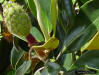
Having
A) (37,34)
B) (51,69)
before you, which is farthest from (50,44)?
(37,34)

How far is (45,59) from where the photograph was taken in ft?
2.88

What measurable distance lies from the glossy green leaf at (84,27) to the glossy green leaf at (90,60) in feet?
0.16

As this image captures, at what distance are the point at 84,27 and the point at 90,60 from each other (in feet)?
0.38

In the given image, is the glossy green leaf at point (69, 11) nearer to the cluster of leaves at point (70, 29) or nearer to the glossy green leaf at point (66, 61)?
the cluster of leaves at point (70, 29)

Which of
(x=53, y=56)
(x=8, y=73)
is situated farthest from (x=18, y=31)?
(x=8, y=73)

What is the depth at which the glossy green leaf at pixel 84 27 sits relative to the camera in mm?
780

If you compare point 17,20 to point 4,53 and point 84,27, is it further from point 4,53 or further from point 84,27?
point 4,53

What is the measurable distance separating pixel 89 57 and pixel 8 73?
1.99 feet

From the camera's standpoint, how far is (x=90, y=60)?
0.83m

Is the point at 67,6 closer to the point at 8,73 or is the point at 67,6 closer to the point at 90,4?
the point at 90,4

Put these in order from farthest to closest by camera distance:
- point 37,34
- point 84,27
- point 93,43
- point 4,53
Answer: point 4,53, point 37,34, point 84,27, point 93,43

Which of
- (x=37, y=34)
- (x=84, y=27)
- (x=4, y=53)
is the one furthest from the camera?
(x=4, y=53)

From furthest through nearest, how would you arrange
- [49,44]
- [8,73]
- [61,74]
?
1. [8,73]
2. [61,74]
3. [49,44]

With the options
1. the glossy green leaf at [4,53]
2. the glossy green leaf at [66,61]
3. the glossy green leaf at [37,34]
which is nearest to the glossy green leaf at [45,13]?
the glossy green leaf at [37,34]
